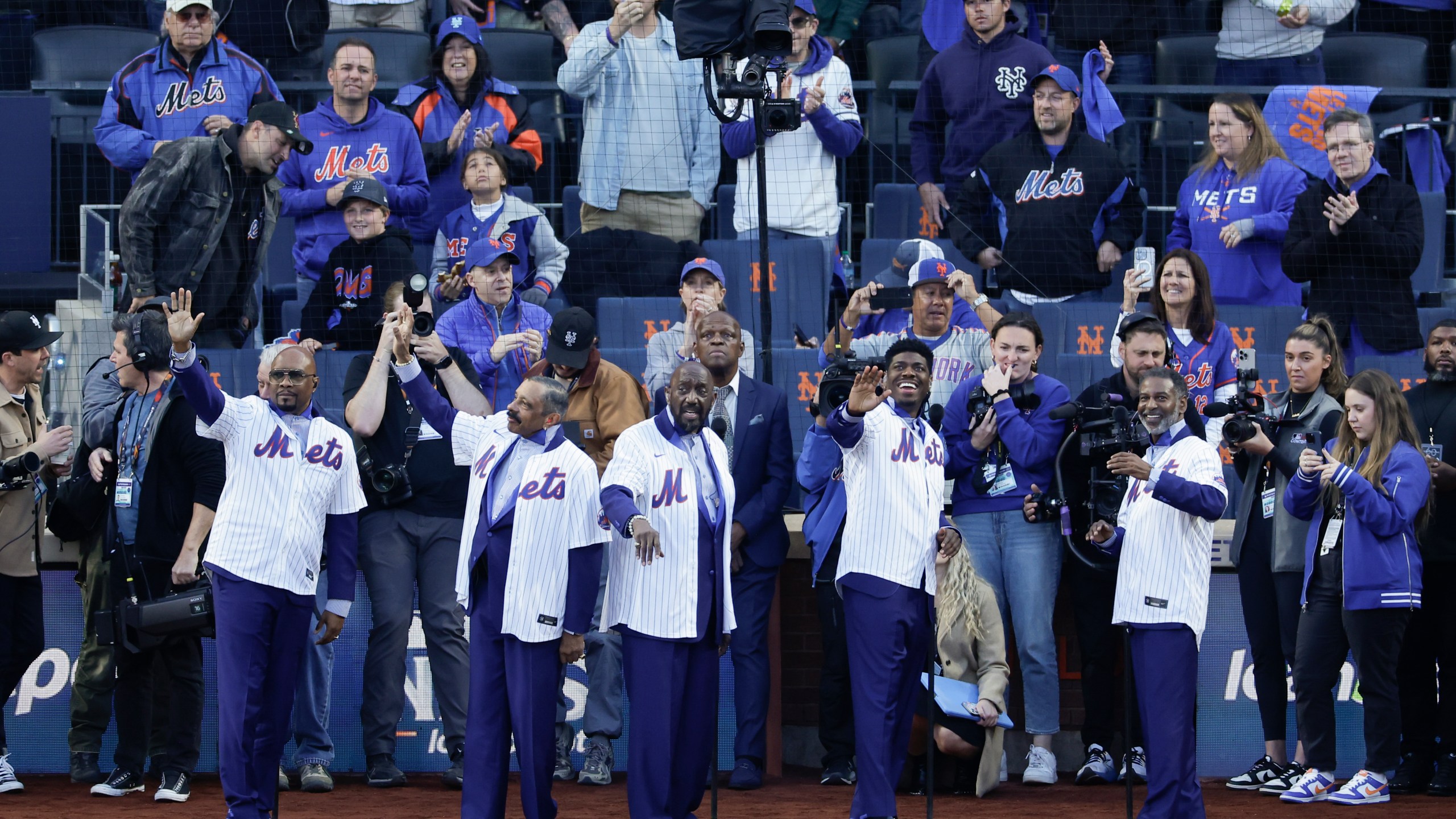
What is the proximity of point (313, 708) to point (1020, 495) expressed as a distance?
3.24 m

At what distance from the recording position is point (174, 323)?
5.91m

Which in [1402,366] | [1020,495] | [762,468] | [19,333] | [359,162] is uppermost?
[359,162]

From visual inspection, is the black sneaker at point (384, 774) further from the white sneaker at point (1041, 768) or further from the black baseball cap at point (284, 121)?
the black baseball cap at point (284, 121)

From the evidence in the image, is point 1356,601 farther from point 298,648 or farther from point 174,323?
point 174,323

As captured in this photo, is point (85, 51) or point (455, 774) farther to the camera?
point (85, 51)

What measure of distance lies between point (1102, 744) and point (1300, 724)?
0.84 m

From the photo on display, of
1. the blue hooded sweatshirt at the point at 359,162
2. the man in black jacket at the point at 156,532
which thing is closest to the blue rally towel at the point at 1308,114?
the blue hooded sweatshirt at the point at 359,162

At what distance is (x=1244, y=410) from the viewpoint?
269 inches

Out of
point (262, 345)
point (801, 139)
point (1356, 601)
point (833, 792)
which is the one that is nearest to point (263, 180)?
point (262, 345)

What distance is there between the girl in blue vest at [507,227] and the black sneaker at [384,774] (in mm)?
2711

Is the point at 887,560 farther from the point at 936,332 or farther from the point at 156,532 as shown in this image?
the point at 156,532

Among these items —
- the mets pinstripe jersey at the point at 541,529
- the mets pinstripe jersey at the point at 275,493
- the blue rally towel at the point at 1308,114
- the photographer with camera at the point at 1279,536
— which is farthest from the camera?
the blue rally towel at the point at 1308,114

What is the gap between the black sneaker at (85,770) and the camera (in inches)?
286

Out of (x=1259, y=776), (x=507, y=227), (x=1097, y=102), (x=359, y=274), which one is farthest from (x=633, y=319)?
(x=1259, y=776)
